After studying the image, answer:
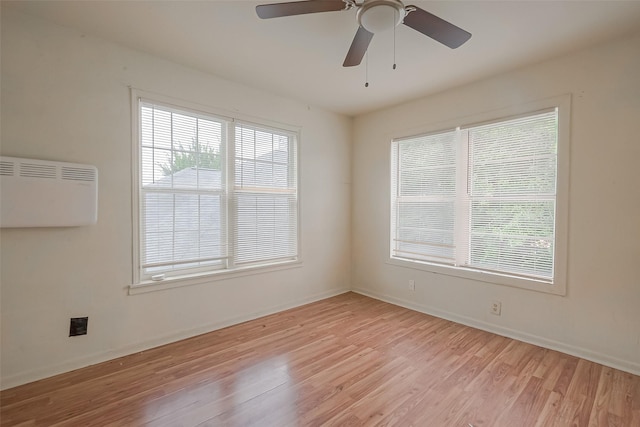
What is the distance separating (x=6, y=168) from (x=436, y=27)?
9.41ft

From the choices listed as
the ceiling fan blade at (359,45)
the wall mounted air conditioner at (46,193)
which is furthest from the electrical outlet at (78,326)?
the ceiling fan blade at (359,45)

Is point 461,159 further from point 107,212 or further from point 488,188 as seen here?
point 107,212

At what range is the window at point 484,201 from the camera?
107 inches

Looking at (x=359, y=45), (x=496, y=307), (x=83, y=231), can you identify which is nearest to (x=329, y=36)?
(x=359, y=45)

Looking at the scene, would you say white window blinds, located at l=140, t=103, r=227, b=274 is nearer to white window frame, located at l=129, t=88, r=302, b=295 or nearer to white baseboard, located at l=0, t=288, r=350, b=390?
white window frame, located at l=129, t=88, r=302, b=295

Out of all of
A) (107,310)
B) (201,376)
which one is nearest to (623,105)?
(201,376)

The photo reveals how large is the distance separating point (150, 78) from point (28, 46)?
77 centimetres

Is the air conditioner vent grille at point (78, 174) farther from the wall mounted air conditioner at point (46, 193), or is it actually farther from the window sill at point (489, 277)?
the window sill at point (489, 277)

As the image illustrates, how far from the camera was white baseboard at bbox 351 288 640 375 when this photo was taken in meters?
2.34

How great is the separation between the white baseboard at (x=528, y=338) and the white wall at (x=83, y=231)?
213cm

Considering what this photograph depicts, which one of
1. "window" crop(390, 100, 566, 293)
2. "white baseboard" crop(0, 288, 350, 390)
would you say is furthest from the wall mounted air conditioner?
"window" crop(390, 100, 566, 293)

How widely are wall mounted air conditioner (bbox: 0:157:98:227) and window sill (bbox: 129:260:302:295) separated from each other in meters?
0.70

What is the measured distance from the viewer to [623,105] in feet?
7.63

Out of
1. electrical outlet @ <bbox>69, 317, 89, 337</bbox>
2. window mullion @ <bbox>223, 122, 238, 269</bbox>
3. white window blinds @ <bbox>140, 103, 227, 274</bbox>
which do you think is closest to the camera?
electrical outlet @ <bbox>69, 317, 89, 337</bbox>
